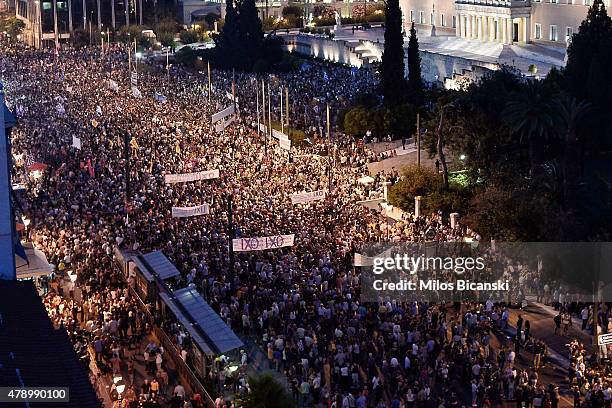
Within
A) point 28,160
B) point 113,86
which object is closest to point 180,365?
point 28,160

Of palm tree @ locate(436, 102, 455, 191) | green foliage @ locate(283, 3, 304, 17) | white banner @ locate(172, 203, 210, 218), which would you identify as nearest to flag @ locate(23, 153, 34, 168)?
white banner @ locate(172, 203, 210, 218)

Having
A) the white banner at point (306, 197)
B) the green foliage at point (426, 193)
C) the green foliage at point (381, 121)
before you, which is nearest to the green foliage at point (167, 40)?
the green foliage at point (381, 121)

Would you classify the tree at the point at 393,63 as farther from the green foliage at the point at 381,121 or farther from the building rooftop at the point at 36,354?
the building rooftop at the point at 36,354

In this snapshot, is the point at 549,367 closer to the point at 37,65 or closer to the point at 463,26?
the point at 463,26

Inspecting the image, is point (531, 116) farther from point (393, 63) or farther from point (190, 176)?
point (393, 63)

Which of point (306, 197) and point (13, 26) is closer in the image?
point (306, 197)

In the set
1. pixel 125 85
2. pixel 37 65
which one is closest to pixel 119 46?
pixel 37 65
